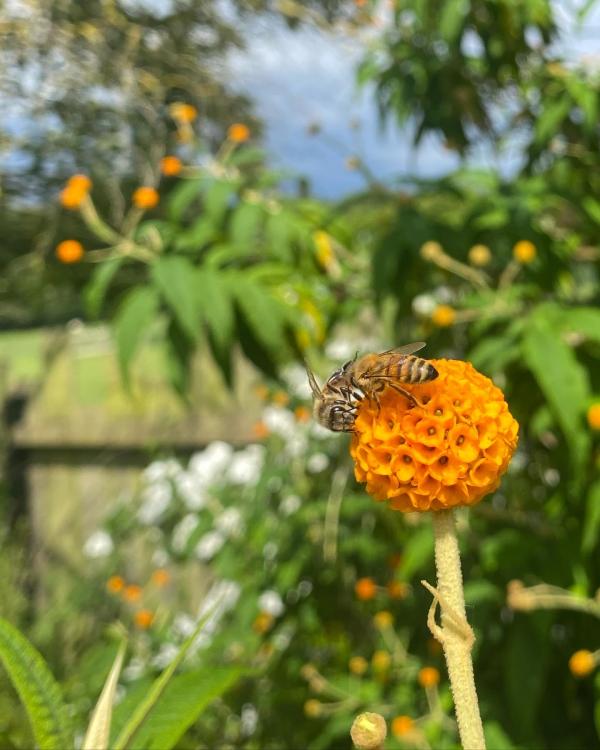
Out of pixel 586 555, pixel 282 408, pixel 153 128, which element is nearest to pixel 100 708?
pixel 586 555

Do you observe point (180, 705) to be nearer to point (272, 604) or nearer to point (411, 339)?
point (411, 339)

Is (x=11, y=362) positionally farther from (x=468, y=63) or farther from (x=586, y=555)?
(x=586, y=555)

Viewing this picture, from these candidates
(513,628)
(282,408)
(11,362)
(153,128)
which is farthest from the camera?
(11,362)

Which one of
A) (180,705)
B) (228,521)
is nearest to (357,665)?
(228,521)

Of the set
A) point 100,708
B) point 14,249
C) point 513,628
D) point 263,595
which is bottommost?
point 14,249

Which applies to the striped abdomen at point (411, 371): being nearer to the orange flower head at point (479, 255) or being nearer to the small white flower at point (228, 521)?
the orange flower head at point (479, 255)

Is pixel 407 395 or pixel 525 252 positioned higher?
pixel 407 395
